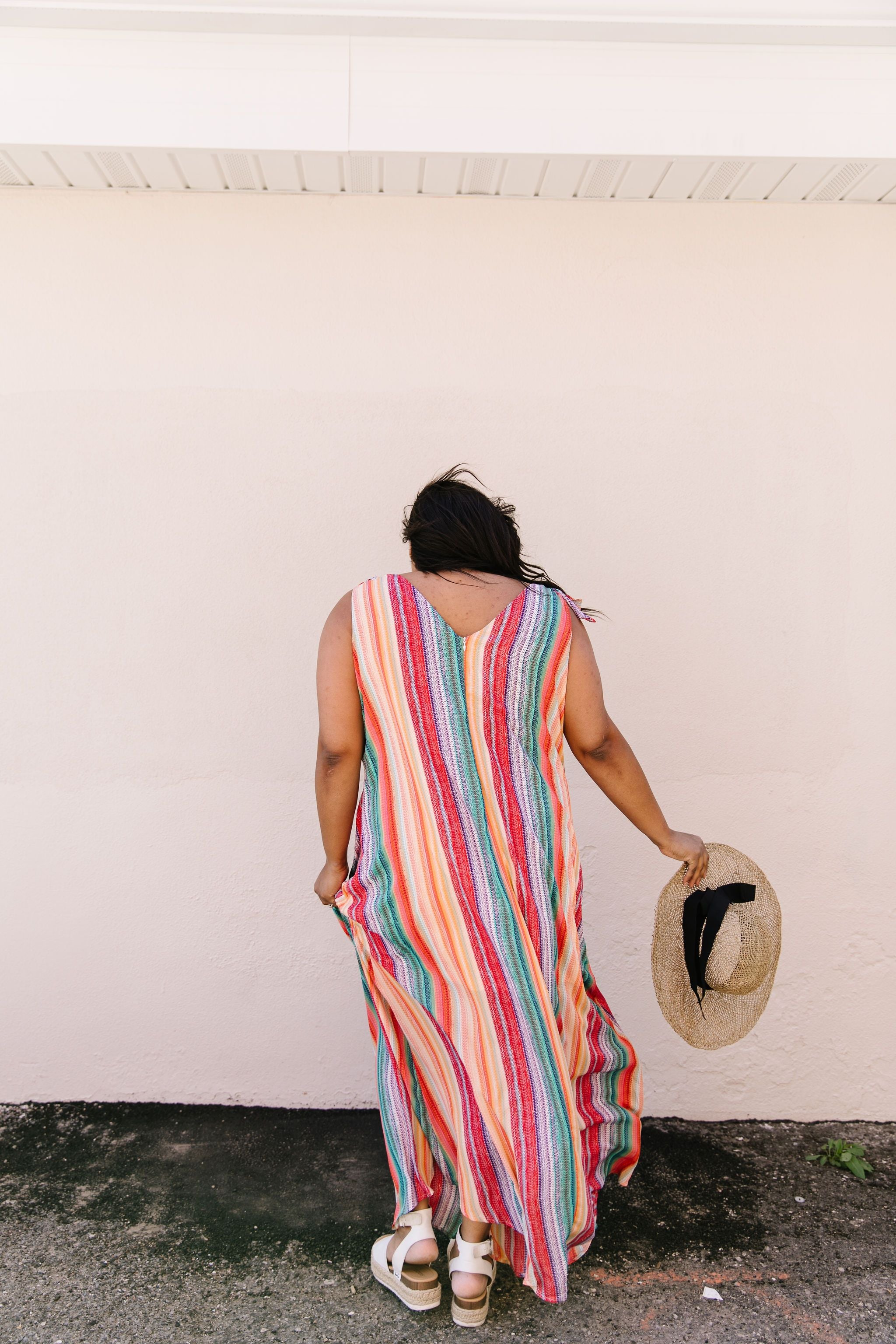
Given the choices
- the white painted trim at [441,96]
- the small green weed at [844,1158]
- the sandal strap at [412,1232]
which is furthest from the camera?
the small green weed at [844,1158]

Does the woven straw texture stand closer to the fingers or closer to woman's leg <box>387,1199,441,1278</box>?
the fingers

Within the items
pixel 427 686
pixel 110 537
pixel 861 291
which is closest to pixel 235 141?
pixel 110 537

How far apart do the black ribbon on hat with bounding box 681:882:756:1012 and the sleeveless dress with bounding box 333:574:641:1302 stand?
440 mm

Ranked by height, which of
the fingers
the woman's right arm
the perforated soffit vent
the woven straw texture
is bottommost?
the woven straw texture

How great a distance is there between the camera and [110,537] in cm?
297

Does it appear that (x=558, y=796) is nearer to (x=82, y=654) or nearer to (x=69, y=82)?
(x=82, y=654)

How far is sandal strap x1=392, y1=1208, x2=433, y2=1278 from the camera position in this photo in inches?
88.7

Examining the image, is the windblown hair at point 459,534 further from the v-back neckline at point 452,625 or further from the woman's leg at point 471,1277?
the woman's leg at point 471,1277

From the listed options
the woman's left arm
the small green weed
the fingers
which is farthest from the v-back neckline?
the small green weed

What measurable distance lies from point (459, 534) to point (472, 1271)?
1698mm

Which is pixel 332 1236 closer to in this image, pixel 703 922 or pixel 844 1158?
pixel 703 922

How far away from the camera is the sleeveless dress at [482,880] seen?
215 cm

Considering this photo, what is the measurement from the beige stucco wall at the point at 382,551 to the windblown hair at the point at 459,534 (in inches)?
28.7

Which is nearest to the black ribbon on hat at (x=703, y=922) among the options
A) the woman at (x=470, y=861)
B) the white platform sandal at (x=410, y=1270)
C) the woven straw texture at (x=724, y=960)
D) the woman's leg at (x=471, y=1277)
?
the woven straw texture at (x=724, y=960)
